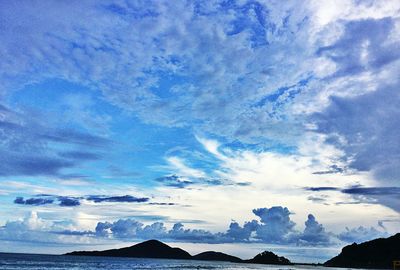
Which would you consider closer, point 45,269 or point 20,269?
point 20,269

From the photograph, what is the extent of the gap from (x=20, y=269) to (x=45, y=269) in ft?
39.3

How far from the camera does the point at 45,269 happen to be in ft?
502

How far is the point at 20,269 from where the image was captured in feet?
467
